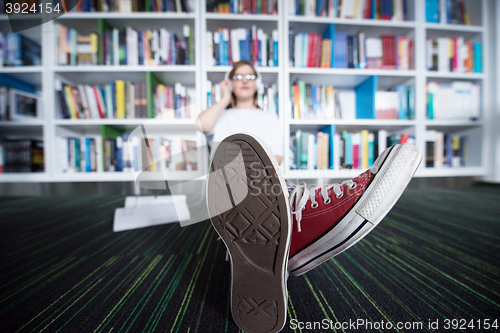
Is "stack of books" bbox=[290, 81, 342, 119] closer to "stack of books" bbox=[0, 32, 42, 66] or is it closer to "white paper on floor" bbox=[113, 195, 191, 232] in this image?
"white paper on floor" bbox=[113, 195, 191, 232]

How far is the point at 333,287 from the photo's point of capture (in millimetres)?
492

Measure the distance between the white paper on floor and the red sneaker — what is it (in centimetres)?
68

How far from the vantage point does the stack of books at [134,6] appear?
1606 millimetres

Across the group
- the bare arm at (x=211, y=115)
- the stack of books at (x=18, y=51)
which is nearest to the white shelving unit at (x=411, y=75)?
the bare arm at (x=211, y=115)

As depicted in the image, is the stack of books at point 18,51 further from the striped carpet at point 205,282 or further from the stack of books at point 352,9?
the stack of books at point 352,9

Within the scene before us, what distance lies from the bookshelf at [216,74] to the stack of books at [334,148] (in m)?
0.08

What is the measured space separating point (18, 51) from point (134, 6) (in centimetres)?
95

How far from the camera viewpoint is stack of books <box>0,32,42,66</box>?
64.7 inches

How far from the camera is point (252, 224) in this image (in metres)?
0.37

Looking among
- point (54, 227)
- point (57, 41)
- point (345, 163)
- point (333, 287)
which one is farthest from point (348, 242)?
point (57, 41)

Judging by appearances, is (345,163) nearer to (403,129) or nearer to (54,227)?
(403,129)

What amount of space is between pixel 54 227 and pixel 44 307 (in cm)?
69

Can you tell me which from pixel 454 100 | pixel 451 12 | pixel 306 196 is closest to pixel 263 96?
pixel 306 196

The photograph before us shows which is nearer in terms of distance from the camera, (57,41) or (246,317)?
(246,317)
